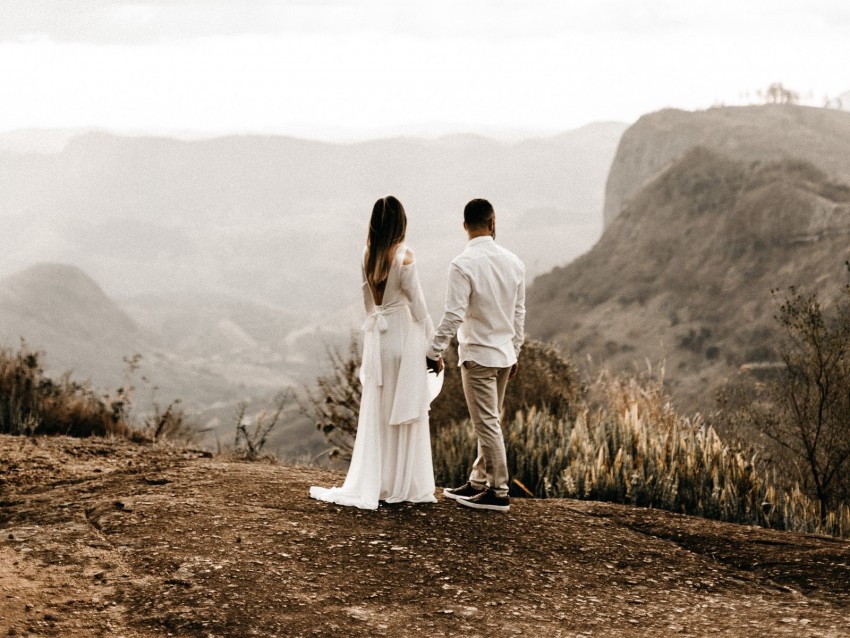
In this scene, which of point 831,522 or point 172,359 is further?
point 172,359

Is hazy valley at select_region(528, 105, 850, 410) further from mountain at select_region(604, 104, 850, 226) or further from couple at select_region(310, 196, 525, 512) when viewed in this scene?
couple at select_region(310, 196, 525, 512)

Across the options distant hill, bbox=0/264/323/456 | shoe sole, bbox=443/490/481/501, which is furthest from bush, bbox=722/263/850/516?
distant hill, bbox=0/264/323/456

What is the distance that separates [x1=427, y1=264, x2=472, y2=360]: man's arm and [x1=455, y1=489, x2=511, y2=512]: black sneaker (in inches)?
40.1

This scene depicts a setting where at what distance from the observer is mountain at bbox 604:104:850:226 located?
40406 mm

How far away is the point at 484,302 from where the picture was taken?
6086 mm

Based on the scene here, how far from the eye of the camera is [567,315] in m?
37.8

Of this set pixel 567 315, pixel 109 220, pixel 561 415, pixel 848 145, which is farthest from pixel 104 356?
pixel 109 220

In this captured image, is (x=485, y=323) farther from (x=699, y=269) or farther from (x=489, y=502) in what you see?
(x=699, y=269)

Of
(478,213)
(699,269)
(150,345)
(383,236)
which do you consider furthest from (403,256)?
(150,345)

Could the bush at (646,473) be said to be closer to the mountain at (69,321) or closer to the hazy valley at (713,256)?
the hazy valley at (713,256)

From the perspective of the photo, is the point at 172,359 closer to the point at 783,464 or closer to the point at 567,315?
the point at 567,315

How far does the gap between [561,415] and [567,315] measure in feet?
87.8

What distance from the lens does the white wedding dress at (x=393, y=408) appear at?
6.21 m

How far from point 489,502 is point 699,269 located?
103ft
